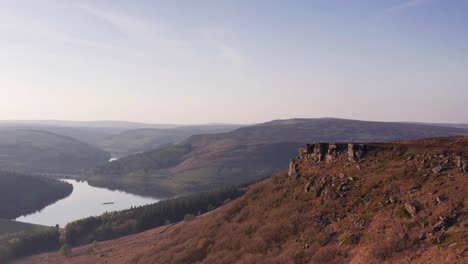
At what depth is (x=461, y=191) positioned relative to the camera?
33.4 meters

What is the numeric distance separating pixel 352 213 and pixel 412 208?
646 cm

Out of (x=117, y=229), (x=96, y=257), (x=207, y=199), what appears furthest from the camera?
(x=207, y=199)

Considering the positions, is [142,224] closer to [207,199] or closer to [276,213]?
[207,199]

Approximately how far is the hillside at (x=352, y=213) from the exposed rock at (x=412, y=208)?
0.28 feet

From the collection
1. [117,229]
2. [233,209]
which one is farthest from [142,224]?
[233,209]

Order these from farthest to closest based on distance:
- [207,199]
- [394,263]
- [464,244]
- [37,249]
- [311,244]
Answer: [207,199] → [37,249] → [311,244] → [394,263] → [464,244]

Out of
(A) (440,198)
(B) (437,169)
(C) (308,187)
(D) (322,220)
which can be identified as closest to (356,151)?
(C) (308,187)

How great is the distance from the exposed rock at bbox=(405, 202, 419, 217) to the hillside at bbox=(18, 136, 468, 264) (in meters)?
0.08

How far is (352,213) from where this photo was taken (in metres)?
38.8

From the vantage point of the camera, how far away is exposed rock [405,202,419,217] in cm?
3319

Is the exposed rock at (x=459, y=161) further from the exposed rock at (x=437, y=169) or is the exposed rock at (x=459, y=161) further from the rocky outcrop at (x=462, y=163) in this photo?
the exposed rock at (x=437, y=169)

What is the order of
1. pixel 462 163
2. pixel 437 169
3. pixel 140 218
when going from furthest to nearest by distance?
1. pixel 140 218
2. pixel 437 169
3. pixel 462 163

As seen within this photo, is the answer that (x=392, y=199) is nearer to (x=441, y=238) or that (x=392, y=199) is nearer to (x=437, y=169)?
(x=437, y=169)

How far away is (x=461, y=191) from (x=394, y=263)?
33.4 feet
